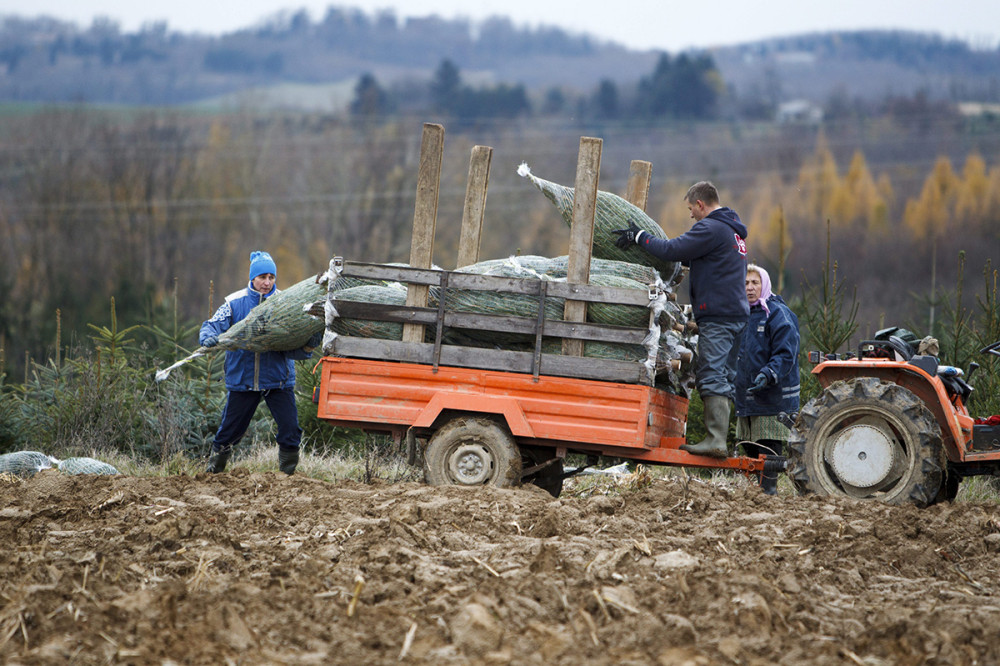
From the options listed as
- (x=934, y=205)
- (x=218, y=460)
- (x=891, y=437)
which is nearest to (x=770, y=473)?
(x=891, y=437)

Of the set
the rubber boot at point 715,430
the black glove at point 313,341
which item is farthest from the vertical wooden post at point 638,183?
the black glove at point 313,341

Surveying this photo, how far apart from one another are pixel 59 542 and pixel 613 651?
10.2ft

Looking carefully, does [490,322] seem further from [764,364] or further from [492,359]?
[764,364]

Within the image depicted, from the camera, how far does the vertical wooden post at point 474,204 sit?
746 cm

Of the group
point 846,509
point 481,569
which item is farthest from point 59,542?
point 846,509

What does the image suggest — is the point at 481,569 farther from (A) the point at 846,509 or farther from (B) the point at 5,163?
(B) the point at 5,163

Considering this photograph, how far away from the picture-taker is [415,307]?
6.80 metres

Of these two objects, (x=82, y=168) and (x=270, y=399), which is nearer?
(x=270, y=399)

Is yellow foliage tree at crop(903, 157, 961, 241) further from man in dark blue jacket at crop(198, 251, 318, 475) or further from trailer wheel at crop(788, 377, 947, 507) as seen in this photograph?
man in dark blue jacket at crop(198, 251, 318, 475)

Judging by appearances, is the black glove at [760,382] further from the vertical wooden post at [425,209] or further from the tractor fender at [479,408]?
the vertical wooden post at [425,209]

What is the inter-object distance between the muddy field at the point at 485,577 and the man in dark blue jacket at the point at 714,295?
1.70 ft

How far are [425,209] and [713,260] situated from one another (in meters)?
1.87

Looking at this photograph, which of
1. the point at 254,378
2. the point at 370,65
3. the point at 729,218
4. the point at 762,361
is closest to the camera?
the point at 729,218

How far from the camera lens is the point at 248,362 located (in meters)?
7.90
